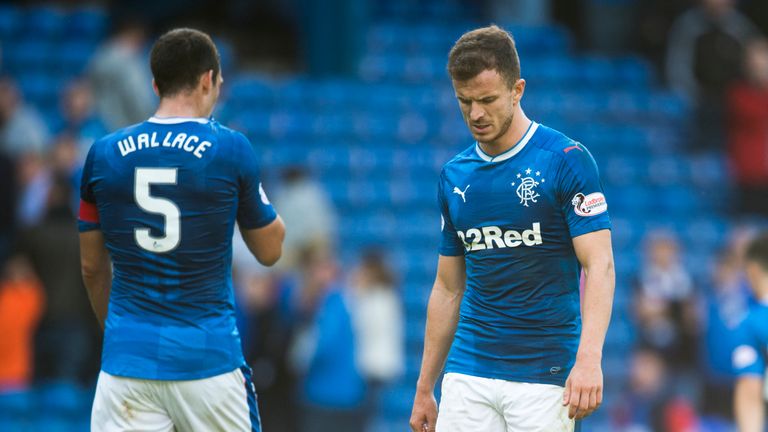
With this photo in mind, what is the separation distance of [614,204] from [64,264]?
6.28 m

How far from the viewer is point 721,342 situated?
9969 millimetres

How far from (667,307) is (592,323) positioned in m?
6.76

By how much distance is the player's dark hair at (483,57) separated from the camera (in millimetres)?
4125

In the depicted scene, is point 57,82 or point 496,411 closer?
point 496,411

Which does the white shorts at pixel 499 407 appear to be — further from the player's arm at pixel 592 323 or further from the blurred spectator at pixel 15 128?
the blurred spectator at pixel 15 128

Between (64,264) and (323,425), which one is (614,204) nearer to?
(323,425)

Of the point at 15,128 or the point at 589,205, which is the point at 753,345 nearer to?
the point at 589,205

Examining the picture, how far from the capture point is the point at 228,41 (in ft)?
54.9

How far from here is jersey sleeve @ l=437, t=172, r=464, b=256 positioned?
448cm

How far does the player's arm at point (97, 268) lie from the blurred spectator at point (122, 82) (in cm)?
598

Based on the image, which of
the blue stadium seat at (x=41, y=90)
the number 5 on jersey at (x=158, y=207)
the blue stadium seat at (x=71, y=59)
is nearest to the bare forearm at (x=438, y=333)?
the number 5 on jersey at (x=158, y=207)

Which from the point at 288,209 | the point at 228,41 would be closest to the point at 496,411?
the point at 288,209

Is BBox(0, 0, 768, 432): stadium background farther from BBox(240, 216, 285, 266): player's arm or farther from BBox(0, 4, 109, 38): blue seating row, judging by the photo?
BBox(240, 216, 285, 266): player's arm

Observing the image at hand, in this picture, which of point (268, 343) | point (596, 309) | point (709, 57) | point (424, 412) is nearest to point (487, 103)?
point (596, 309)
